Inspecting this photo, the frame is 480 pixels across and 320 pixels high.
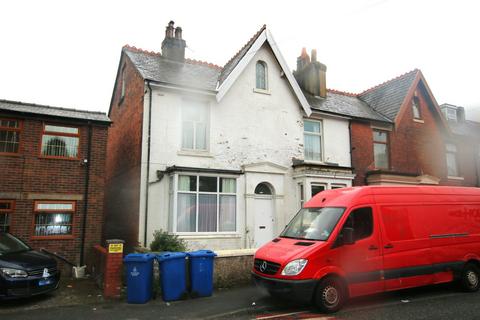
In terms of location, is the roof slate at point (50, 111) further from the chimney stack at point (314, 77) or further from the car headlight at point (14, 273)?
the chimney stack at point (314, 77)

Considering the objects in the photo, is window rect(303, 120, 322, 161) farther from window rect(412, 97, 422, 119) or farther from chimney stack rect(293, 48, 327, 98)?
window rect(412, 97, 422, 119)

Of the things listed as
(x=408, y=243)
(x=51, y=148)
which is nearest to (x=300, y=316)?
(x=408, y=243)

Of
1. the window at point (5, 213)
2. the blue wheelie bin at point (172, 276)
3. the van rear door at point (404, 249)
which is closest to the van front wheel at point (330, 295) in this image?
the van rear door at point (404, 249)

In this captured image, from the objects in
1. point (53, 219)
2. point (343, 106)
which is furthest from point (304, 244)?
point (343, 106)

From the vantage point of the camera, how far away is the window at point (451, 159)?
67.2 feet

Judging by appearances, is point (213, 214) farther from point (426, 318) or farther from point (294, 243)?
point (426, 318)

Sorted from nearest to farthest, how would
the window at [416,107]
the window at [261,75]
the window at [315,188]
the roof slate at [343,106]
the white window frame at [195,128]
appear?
the white window frame at [195,128], the window at [315,188], the window at [261,75], the roof slate at [343,106], the window at [416,107]

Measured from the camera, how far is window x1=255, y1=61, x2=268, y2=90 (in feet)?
49.0

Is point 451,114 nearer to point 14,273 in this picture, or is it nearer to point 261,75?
point 261,75

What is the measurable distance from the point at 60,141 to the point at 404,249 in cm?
1090

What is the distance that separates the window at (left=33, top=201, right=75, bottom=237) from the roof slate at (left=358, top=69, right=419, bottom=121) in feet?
→ 51.3

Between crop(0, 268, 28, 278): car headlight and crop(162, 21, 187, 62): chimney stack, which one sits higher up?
crop(162, 21, 187, 62): chimney stack

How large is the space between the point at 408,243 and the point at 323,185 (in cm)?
694

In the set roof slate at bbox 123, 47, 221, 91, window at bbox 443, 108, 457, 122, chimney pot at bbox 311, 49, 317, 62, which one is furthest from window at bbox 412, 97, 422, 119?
roof slate at bbox 123, 47, 221, 91
